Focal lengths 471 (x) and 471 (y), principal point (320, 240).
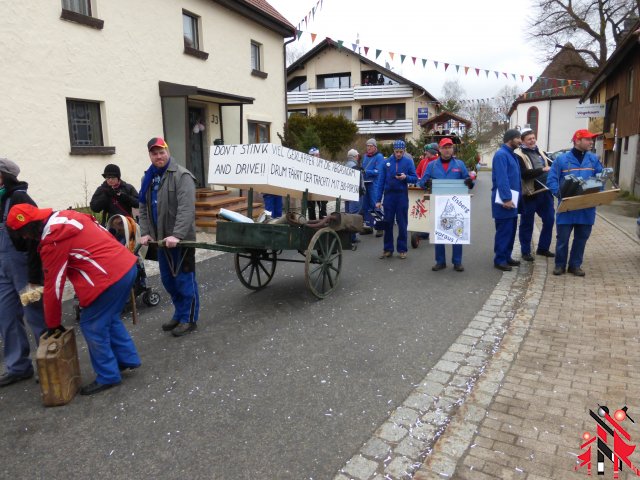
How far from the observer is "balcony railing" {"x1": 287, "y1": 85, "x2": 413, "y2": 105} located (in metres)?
39.3

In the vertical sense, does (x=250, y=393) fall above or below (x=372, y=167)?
below

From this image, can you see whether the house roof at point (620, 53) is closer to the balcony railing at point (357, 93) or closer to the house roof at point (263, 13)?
the house roof at point (263, 13)

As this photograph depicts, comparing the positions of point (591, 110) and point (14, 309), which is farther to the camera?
point (591, 110)

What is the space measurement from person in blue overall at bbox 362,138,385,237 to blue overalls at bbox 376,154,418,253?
4.39 ft

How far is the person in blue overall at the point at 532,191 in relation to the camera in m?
7.30

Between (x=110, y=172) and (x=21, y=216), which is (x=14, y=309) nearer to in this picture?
(x=21, y=216)

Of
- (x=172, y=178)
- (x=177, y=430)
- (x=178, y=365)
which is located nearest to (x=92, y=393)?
(x=178, y=365)

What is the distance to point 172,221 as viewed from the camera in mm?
4656

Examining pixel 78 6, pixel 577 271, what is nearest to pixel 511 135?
pixel 577 271

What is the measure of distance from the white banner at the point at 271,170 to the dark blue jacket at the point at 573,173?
3.11m

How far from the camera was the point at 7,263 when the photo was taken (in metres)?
3.77

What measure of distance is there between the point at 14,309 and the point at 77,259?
1033 mm

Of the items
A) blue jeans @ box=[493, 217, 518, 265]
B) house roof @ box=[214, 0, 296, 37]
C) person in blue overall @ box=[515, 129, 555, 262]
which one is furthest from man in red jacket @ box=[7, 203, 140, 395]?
house roof @ box=[214, 0, 296, 37]

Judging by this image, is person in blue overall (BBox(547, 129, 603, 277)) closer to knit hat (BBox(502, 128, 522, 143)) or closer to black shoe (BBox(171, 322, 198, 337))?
knit hat (BBox(502, 128, 522, 143))
